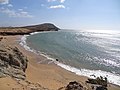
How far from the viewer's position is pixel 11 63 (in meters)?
16.6

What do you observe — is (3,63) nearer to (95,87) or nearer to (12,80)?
(12,80)

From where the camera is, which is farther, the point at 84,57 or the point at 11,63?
the point at 84,57

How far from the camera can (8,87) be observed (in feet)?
40.4

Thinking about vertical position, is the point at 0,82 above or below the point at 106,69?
above

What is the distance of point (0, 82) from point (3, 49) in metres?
4.92

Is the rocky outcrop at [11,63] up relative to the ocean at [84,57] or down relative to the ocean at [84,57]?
up

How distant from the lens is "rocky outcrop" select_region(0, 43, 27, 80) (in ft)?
48.8

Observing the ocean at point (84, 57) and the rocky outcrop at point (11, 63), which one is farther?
the ocean at point (84, 57)

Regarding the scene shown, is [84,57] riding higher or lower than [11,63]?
lower

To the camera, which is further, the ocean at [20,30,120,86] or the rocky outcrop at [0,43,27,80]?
the ocean at [20,30,120,86]

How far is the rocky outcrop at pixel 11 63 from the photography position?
585 inches

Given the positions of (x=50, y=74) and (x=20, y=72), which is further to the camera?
(x=50, y=74)

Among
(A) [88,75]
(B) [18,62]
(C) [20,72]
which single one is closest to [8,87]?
(C) [20,72]

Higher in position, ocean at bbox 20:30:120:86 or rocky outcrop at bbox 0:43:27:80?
rocky outcrop at bbox 0:43:27:80
